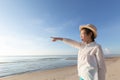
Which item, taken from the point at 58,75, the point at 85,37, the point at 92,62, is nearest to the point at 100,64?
the point at 92,62

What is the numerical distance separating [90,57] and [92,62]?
0.09m

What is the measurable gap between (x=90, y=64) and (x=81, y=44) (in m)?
0.43

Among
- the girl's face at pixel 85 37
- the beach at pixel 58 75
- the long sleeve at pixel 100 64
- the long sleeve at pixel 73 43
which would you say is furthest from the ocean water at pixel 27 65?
the long sleeve at pixel 100 64

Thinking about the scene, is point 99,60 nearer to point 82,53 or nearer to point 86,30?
point 82,53

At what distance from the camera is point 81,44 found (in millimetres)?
3062

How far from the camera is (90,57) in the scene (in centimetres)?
283

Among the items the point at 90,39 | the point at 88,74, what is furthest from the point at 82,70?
the point at 90,39

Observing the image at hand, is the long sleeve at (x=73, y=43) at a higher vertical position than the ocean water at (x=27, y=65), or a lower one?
higher

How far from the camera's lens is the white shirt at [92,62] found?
273 centimetres

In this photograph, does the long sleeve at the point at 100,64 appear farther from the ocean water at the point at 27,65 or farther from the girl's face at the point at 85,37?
the ocean water at the point at 27,65

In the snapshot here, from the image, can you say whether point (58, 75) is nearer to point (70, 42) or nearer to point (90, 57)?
point (70, 42)

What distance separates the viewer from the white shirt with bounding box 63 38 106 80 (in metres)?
2.73

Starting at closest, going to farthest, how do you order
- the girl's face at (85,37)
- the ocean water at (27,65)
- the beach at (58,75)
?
the girl's face at (85,37) → the beach at (58,75) → the ocean water at (27,65)

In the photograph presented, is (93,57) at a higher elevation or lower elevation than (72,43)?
lower
